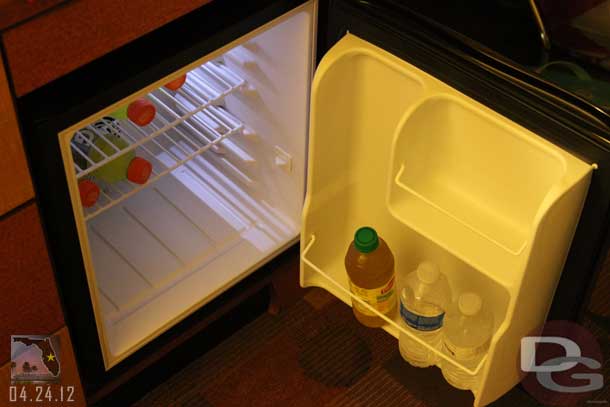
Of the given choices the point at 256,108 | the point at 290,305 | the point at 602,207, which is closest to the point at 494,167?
the point at 602,207

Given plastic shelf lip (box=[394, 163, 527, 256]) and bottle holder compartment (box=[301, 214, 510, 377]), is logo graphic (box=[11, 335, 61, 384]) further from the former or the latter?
plastic shelf lip (box=[394, 163, 527, 256])

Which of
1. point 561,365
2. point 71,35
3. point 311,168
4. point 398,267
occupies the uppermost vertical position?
point 71,35

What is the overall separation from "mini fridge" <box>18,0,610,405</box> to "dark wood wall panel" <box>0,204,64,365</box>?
37 millimetres

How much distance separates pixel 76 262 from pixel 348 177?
0.60 metres

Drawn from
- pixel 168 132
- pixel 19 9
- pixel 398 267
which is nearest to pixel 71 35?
pixel 19 9

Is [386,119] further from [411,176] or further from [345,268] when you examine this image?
[345,268]

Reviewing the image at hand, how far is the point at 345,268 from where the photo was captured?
1949 millimetres

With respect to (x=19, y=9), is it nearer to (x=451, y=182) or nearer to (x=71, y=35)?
(x=71, y=35)

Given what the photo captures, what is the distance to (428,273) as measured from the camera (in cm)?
177

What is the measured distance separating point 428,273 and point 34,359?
765mm

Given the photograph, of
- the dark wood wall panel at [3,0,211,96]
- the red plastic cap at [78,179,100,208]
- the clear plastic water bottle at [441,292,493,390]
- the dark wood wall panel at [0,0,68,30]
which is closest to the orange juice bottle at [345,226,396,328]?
the clear plastic water bottle at [441,292,493,390]

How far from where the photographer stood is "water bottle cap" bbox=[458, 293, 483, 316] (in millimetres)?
1743

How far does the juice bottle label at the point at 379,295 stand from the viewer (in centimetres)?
183

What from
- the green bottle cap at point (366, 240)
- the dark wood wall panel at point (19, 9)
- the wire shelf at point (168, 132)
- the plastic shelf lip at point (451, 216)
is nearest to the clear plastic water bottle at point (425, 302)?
the green bottle cap at point (366, 240)
